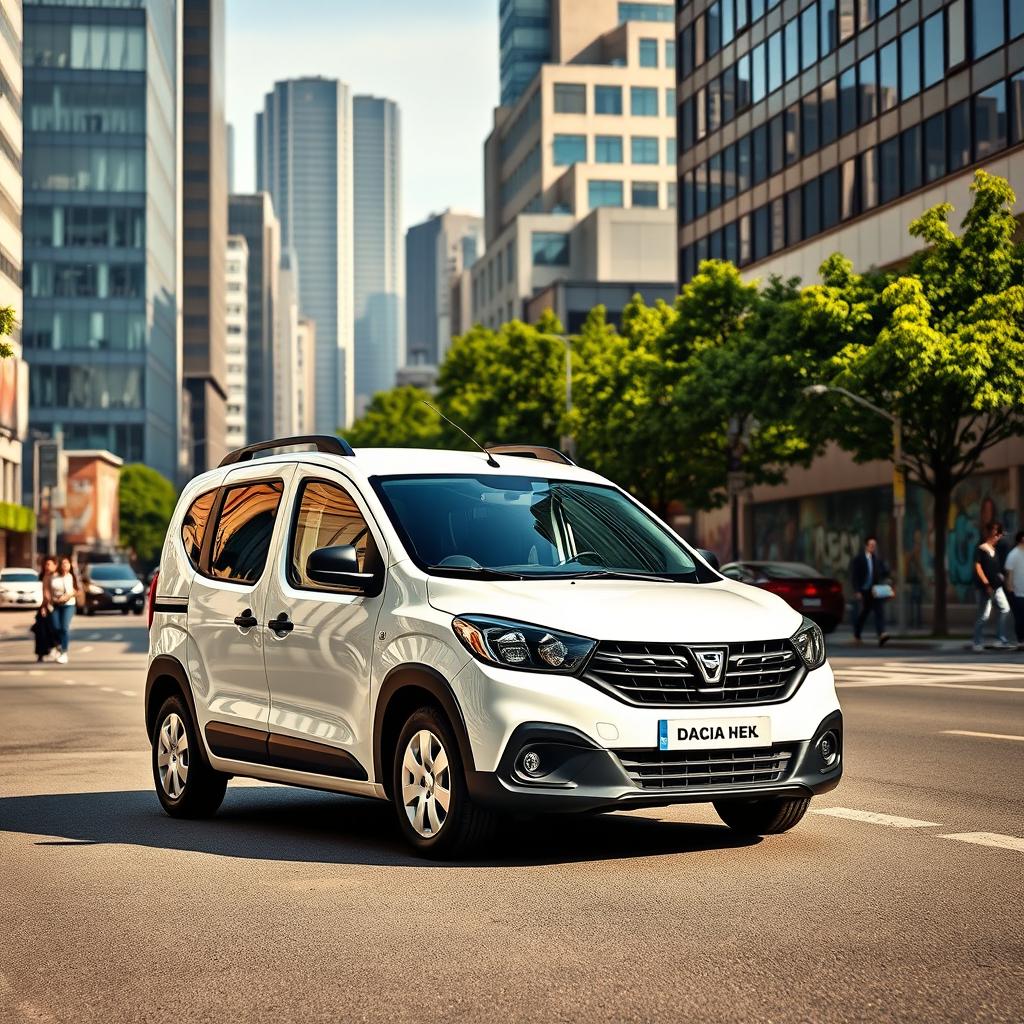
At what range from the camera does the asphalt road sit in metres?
5.29

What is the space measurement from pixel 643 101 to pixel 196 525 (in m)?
104

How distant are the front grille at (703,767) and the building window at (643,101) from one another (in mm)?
106173

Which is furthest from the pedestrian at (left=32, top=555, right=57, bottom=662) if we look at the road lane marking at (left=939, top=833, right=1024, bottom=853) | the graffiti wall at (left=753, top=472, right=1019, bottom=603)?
the road lane marking at (left=939, top=833, right=1024, bottom=853)

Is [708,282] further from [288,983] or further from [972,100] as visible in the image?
[288,983]

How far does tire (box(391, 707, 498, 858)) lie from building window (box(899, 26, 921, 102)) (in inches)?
1607

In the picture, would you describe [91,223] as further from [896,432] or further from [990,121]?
[896,432]

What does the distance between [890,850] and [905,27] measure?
41.6 m

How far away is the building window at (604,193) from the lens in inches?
4267

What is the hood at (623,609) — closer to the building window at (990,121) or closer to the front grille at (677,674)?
the front grille at (677,674)

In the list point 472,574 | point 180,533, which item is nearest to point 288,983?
point 472,574

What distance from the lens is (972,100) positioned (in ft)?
140

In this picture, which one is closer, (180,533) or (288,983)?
(288,983)

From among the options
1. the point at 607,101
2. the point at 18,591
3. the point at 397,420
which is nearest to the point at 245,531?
the point at 18,591

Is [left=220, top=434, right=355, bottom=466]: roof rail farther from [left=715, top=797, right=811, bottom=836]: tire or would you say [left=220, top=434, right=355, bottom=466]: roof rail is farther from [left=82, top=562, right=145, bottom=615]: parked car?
[left=82, top=562, right=145, bottom=615]: parked car
